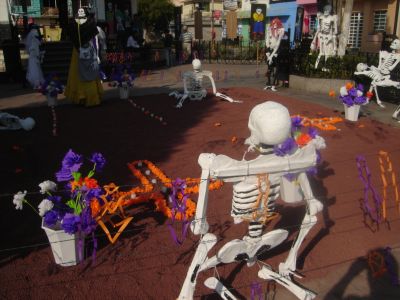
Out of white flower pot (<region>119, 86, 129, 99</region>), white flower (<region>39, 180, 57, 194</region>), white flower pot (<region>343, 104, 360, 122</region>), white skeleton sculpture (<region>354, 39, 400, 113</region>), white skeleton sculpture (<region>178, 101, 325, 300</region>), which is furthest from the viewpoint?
white flower pot (<region>119, 86, 129, 99</region>)

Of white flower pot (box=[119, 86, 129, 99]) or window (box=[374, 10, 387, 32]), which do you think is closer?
white flower pot (box=[119, 86, 129, 99])

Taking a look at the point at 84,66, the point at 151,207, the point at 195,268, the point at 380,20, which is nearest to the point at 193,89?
the point at 84,66

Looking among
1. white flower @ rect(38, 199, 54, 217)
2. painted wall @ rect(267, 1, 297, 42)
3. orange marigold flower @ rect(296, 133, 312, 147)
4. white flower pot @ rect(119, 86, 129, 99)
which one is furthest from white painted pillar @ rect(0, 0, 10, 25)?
painted wall @ rect(267, 1, 297, 42)

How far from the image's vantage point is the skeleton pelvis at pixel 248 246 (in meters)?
2.91

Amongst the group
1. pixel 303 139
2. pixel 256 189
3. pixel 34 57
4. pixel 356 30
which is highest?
pixel 356 30

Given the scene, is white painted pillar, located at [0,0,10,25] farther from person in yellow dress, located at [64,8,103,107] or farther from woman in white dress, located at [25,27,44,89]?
person in yellow dress, located at [64,8,103,107]

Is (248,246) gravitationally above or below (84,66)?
below

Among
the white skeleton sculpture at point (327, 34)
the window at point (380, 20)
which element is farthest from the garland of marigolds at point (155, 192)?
the window at point (380, 20)

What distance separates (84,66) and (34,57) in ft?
14.2

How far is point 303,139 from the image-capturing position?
3.84 m

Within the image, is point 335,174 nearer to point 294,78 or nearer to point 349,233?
point 349,233

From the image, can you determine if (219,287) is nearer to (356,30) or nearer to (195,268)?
(195,268)

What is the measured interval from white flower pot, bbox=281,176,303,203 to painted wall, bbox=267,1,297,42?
29882mm

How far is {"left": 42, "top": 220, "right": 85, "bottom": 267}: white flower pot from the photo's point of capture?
3457mm
